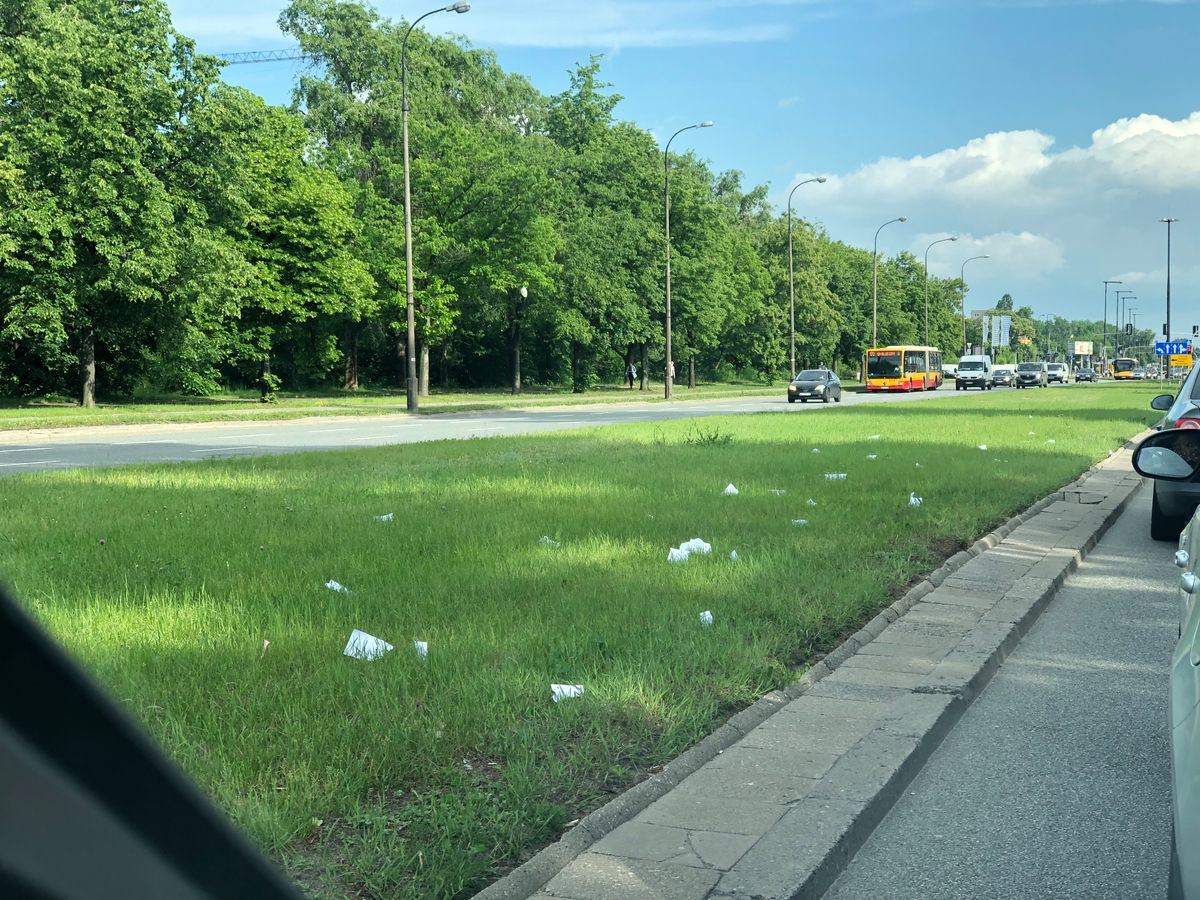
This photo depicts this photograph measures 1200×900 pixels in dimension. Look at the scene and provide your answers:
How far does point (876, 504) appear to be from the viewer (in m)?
11.3

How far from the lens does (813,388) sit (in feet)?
164

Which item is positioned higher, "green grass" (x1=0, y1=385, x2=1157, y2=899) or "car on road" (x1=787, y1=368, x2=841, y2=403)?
"car on road" (x1=787, y1=368, x2=841, y2=403)

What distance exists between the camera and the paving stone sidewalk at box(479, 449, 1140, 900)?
3238 mm

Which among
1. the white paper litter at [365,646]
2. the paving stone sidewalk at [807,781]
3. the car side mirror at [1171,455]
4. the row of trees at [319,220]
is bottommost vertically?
the paving stone sidewalk at [807,781]

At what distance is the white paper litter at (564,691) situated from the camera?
477 centimetres

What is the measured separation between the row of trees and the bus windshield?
10.9 m

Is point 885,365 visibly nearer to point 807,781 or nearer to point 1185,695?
point 807,781

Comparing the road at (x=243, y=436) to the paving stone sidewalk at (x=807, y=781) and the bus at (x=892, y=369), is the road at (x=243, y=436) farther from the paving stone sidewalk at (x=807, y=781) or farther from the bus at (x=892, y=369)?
the bus at (x=892, y=369)

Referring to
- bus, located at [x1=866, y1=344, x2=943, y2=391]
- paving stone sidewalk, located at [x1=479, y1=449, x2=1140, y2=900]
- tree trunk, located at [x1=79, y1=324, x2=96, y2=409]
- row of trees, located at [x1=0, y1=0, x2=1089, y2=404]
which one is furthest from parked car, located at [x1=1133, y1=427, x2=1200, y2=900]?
bus, located at [x1=866, y1=344, x2=943, y2=391]

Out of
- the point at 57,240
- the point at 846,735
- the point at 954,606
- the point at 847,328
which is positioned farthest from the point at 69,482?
the point at 847,328

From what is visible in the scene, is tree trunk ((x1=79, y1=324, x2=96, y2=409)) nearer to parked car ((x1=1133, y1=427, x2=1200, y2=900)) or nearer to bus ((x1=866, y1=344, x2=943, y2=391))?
parked car ((x1=1133, y1=427, x2=1200, y2=900))

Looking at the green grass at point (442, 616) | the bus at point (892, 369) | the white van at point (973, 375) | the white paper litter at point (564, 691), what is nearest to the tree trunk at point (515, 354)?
the bus at point (892, 369)

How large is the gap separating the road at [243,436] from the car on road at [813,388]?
16.1m

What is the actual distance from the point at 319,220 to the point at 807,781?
1785 inches
